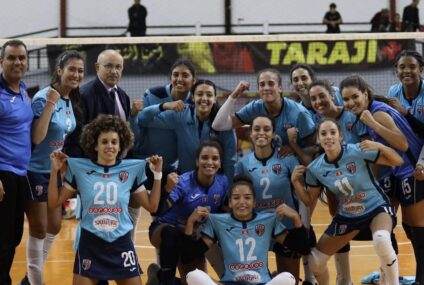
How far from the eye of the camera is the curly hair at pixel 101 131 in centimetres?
573

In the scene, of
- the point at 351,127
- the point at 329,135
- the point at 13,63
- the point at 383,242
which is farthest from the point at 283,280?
the point at 13,63

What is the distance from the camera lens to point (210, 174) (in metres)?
6.25

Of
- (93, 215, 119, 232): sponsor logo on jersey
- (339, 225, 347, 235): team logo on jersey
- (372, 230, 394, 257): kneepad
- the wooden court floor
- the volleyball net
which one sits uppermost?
the volleyball net

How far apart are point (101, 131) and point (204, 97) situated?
102 centimetres

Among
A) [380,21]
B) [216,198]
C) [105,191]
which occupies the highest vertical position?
[380,21]

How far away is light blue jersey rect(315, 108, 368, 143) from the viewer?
6434 mm

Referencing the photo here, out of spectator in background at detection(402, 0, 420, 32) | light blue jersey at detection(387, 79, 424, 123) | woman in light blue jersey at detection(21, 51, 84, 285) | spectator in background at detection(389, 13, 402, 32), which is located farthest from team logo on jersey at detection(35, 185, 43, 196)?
spectator in background at detection(402, 0, 420, 32)

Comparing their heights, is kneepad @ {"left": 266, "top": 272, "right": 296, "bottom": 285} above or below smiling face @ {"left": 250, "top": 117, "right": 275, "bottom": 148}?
below

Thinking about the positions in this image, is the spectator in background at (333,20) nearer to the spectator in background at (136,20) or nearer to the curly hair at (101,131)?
the spectator in background at (136,20)

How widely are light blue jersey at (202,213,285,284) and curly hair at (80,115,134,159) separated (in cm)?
90

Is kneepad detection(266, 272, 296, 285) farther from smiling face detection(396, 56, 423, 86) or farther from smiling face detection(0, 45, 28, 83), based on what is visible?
smiling face detection(0, 45, 28, 83)

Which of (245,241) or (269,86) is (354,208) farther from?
(269,86)

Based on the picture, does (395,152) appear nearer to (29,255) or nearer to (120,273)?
(120,273)

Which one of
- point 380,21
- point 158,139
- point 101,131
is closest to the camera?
point 101,131
